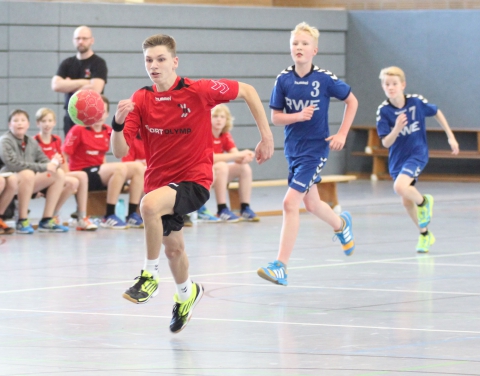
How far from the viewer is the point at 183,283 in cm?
493

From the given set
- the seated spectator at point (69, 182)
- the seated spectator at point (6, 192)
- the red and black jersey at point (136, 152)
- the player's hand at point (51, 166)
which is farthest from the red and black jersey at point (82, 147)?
the seated spectator at point (6, 192)

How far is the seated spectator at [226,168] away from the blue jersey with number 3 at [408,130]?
222 centimetres

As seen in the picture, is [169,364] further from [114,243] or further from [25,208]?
[25,208]

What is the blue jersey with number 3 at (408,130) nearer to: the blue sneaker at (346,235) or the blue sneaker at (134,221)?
the blue sneaker at (346,235)

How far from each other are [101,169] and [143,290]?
5284 millimetres

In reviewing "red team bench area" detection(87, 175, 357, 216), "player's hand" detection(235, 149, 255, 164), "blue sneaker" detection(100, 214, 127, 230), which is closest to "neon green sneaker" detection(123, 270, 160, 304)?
"blue sneaker" detection(100, 214, 127, 230)

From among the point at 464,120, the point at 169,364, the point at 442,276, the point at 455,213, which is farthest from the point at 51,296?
the point at 464,120

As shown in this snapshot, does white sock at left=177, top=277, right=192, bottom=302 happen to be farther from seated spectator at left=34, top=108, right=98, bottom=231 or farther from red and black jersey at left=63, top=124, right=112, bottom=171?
red and black jersey at left=63, top=124, right=112, bottom=171

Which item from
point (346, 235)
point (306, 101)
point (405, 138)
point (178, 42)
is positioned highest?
point (178, 42)

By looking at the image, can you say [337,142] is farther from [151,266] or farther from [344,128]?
[151,266]

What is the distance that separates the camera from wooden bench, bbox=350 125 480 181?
16.1 metres

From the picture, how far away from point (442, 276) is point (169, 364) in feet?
9.77

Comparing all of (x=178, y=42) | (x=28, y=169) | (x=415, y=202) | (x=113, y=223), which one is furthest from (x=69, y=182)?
(x=178, y=42)

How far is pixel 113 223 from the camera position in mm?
9719
